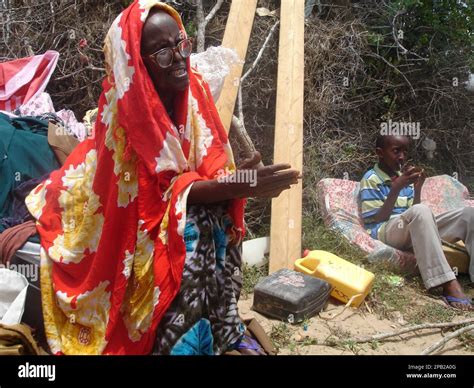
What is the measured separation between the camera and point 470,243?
3.41 m

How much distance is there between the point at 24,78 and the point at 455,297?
379 cm

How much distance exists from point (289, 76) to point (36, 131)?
221 centimetres

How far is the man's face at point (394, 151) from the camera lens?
3.71m

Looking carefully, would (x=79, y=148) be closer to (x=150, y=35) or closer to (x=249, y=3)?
(x=150, y=35)

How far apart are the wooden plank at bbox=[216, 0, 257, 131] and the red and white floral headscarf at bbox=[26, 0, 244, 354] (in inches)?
62.8

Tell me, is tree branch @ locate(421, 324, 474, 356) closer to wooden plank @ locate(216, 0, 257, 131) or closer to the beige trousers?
the beige trousers

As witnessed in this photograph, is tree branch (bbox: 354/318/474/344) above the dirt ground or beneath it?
above

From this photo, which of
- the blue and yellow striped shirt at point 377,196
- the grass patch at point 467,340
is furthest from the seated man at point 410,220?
the grass patch at point 467,340

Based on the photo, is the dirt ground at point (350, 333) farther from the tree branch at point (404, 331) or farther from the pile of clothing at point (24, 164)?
the pile of clothing at point (24, 164)

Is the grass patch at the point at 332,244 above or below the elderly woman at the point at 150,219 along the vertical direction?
below

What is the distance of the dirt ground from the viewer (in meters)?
2.59

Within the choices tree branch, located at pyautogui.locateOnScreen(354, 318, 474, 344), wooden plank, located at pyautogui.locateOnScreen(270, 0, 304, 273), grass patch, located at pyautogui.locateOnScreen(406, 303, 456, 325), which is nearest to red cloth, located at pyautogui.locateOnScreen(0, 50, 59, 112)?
wooden plank, located at pyautogui.locateOnScreen(270, 0, 304, 273)

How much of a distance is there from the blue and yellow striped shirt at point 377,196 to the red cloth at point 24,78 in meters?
2.88

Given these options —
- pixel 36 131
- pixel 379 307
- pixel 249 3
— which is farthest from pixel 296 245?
pixel 249 3
